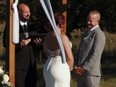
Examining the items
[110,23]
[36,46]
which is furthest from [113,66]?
[36,46]

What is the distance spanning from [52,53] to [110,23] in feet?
43.1

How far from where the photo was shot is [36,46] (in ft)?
25.9

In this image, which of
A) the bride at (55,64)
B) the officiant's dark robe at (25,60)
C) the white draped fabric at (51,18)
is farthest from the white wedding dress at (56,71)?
the officiant's dark robe at (25,60)

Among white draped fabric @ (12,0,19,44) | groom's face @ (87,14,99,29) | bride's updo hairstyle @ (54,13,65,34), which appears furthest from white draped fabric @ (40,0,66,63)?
groom's face @ (87,14,99,29)

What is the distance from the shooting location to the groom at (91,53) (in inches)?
290

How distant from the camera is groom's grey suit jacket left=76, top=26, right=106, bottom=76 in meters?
7.36

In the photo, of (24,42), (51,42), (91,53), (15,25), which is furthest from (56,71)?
(15,25)

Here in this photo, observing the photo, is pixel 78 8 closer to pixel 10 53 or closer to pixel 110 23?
pixel 110 23

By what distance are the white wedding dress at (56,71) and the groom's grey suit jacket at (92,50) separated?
32cm

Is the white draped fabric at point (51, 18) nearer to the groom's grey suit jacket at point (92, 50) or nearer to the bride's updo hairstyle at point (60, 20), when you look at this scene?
the bride's updo hairstyle at point (60, 20)

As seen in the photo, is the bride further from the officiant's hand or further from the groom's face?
the groom's face

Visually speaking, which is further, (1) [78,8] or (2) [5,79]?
(1) [78,8]

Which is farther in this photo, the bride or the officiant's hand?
the officiant's hand

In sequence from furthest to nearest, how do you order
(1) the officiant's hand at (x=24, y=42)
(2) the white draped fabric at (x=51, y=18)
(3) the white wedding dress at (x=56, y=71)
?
(1) the officiant's hand at (x=24, y=42), (3) the white wedding dress at (x=56, y=71), (2) the white draped fabric at (x=51, y=18)
